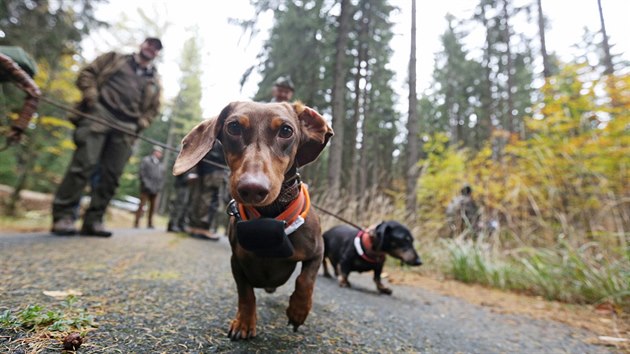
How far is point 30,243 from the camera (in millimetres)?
3297

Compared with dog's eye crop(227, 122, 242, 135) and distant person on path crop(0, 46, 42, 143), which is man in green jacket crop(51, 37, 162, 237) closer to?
distant person on path crop(0, 46, 42, 143)

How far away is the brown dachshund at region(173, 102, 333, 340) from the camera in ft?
4.54

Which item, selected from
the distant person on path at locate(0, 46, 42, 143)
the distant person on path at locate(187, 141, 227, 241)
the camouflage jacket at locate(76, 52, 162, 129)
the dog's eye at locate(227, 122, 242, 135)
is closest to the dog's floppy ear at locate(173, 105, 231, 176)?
the dog's eye at locate(227, 122, 242, 135)

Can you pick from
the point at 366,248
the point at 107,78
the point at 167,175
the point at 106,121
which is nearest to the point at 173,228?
the point at 106,121

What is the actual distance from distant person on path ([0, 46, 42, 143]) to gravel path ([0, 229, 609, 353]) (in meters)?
1.04

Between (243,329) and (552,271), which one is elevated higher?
(552,271)

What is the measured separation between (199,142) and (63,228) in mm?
3542

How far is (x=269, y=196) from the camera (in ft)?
4.14

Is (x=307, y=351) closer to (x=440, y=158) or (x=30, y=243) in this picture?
(x=30, y=243)

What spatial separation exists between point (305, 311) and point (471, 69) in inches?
992

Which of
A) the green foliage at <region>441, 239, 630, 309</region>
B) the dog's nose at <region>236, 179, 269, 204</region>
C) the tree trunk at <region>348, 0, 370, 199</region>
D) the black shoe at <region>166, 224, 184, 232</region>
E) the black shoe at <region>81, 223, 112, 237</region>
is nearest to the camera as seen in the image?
the dog's nose at <region>236, 179, 269, 204</region>

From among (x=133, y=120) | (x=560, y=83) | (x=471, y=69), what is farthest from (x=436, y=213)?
(x=471, y=69)

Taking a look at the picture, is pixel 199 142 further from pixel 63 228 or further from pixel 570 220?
pixel 570 220

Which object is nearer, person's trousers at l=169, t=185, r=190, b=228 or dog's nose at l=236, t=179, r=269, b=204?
dog's nose at l=236, t=179, r=269, b=204
